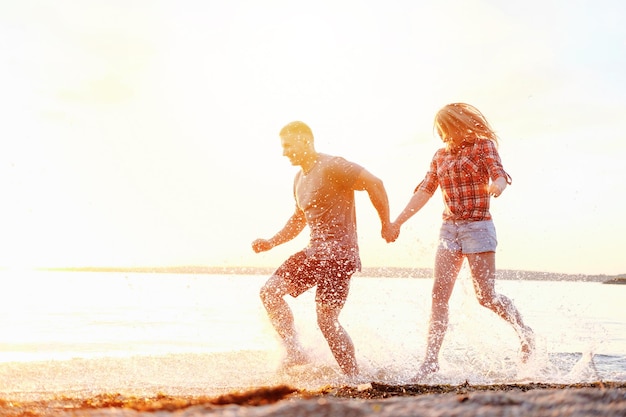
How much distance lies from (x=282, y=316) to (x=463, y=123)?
229cm

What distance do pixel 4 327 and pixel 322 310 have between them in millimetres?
6821

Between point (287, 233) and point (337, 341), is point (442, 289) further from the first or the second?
point (287, 233)

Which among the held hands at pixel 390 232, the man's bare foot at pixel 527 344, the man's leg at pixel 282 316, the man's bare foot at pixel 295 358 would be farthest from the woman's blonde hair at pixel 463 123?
the man's bare foot at pixel 295 358

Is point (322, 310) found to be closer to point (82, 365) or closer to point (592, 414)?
point (82, 365)

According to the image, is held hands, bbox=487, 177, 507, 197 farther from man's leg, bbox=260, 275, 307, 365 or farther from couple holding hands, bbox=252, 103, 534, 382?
man's leg, bbox=260, 275, 307, 365

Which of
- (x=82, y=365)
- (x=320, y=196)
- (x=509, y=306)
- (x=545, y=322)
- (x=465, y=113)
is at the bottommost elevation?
(x=545, y=322)

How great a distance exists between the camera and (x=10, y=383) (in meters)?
5.45

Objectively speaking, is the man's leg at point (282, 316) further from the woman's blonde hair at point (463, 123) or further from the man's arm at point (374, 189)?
the woman's blonde hair at point (463, 123)

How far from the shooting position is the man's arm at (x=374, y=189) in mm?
6129

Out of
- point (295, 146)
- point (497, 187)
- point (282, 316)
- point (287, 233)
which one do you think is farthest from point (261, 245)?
point (497, 187)

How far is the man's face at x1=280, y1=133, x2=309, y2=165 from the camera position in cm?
623

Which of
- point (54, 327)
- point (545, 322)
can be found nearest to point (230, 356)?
point (54, 327)

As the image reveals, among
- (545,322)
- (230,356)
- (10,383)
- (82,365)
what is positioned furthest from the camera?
(545,322)

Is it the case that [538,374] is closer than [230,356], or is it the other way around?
[538,374]
